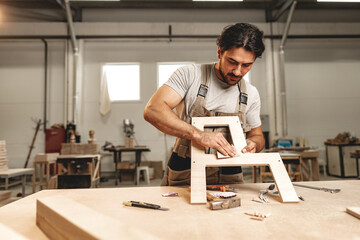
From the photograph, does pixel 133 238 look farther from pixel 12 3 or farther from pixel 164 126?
pixel 12 3

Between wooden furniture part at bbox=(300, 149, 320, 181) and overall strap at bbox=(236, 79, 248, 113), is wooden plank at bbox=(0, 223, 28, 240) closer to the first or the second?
overall strap at bbox=(236, 79, 248, 113)

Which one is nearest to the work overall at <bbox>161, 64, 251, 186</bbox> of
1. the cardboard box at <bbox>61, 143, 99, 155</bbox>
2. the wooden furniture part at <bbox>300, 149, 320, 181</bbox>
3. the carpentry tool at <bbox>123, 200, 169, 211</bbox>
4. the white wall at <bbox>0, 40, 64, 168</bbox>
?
the carpentry tool at <bbox>123, 200, 169, 211</bbox>

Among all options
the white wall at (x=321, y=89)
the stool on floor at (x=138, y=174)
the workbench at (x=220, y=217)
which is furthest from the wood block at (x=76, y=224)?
the white wall at (x=321, y=89)

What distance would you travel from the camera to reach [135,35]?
6691 millimetres

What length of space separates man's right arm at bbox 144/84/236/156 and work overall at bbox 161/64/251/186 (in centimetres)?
13

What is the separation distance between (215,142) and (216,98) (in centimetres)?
46

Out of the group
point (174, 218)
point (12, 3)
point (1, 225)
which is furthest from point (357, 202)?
point (12, 3)

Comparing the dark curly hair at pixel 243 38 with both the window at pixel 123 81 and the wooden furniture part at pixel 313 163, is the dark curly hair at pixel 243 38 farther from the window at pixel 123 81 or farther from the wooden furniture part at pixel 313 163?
the window at pixel 123 81

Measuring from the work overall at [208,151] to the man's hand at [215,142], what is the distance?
0.27m

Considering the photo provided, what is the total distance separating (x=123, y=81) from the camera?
6.91 m

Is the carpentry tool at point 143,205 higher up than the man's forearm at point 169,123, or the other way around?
the man's forearm at point 169,123

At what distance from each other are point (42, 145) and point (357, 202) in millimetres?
7209

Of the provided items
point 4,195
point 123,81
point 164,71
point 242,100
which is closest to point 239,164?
point 242,100

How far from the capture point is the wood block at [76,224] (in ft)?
1.99
